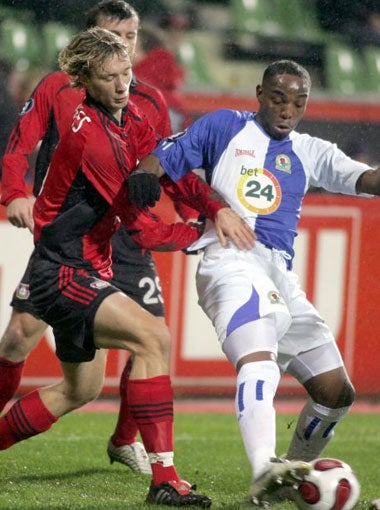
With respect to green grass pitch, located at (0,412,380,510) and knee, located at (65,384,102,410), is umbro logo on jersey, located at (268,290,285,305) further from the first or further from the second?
knee, located at (65,384,102,410)

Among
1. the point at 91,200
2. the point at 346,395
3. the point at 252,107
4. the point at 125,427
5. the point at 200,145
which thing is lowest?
the point at 125,427

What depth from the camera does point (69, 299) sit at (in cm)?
456

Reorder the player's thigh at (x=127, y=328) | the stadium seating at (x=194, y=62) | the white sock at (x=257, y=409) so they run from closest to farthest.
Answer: the white sock at (x=257, y=409), the player's thigh at (x=127, y=328), the stadium seating at (x=194, y=62)

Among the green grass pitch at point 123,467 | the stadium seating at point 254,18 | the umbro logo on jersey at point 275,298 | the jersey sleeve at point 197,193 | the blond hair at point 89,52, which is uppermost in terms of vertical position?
the stadium seating at point 254,18

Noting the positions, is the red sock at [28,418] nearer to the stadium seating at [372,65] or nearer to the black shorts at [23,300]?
the black shorts at [23,300]

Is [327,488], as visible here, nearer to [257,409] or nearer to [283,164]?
[257,409]

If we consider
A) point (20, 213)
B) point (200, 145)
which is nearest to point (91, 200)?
point (200, 145)

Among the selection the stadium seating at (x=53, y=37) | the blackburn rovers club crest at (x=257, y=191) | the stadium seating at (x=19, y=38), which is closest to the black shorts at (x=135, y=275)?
the blackburn rovers club crest at (x=257, y=191)

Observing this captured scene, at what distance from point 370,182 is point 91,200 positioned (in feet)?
3.81

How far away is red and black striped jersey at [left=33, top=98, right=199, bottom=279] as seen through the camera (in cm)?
455

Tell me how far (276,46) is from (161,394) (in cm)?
878

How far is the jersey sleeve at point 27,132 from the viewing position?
18.3 ft

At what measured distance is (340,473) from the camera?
418 cm

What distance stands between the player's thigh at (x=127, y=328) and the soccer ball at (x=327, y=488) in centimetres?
77
